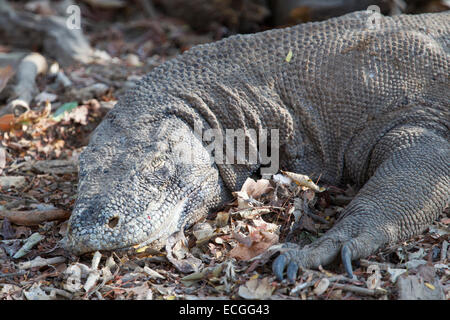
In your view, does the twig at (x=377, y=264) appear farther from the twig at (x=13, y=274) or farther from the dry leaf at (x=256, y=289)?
the twig at (x=13, y=274)

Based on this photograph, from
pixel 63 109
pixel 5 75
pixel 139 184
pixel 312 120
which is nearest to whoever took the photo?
pixel 139 184

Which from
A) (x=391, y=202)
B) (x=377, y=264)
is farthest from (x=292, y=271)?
(x=391, y=202)

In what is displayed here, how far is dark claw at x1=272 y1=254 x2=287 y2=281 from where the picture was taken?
3662 millimetres

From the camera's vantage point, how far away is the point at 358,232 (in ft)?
13.1

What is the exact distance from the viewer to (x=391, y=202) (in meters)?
4.19

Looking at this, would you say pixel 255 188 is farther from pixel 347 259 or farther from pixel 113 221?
pixel 113 221

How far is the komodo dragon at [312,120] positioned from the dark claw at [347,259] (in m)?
0.17

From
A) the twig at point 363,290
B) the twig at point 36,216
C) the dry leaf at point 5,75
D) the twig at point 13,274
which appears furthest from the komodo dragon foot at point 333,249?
the dry leaf at point 5,75

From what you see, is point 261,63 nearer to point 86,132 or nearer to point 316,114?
point 316,114

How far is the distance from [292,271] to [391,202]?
104 centimetres

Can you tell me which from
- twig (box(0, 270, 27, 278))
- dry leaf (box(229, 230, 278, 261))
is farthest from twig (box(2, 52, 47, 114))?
dry leaf (box(229, 230, 278, 261))

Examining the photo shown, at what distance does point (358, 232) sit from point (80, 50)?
5400 millimetres
